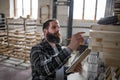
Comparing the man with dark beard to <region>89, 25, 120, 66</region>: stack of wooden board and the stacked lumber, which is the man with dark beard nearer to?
<region>89, 25, 120, 66</region>: stack of wooden board

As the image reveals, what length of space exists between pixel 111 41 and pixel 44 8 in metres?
7.17

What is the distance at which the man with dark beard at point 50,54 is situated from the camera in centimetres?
136

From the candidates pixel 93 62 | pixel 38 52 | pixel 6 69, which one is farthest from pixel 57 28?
pixel 6 69

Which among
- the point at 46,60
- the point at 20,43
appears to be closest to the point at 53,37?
the point at 46,60

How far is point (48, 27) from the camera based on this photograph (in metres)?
1.73

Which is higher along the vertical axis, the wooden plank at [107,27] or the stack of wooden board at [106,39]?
the wooden plank at [107,27]

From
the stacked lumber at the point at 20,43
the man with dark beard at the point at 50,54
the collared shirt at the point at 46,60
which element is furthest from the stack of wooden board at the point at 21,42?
the collared shirt at the point at 46,60

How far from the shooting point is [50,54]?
65.1 inches

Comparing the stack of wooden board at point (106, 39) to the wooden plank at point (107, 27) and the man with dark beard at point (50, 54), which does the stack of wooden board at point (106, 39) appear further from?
the man with dark beard at point (50, 54)

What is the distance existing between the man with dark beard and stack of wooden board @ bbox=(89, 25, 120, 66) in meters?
0.15

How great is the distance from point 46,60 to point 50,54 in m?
0.21

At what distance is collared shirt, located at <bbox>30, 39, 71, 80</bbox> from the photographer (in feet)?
4.56

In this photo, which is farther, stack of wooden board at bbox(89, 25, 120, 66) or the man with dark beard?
the man with dark beard

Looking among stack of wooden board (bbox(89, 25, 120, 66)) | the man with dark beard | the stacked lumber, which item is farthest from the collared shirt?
the stacked lumber
